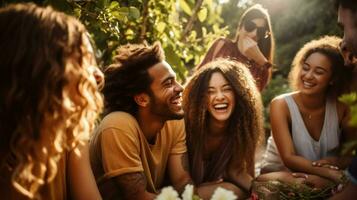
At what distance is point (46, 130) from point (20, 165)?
0.58ft

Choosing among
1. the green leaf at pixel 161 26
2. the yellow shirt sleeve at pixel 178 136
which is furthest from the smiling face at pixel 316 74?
the green leaf at pixel 161 26

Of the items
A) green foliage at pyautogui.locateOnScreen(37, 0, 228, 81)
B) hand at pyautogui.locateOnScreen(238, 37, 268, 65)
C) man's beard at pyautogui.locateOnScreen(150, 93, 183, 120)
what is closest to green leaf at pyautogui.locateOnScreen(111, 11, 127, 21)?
green foliage at pyautogui.locateOnScreen(37, 0, 228, 81)

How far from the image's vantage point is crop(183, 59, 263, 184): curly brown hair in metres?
3.96

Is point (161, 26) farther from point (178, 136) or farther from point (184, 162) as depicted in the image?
point (184, 162)

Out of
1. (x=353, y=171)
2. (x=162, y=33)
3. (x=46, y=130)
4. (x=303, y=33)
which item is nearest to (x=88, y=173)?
(x=46, y=130)

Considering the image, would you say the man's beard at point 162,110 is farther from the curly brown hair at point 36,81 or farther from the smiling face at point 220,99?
the curly brown hair at point 36,81

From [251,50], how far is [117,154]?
2.42m

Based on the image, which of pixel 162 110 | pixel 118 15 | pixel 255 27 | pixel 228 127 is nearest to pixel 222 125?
pixel 228 127

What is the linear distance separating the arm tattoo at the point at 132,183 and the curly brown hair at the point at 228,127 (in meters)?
0.70

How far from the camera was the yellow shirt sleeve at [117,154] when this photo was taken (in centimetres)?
329

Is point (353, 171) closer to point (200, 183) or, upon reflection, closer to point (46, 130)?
point (46, 130)

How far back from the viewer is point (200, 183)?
391 centimetres

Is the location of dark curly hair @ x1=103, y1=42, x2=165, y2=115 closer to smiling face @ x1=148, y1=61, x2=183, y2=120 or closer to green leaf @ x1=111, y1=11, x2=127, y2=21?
smiling face @ x1=148, y1=61, x2=183, y2=120

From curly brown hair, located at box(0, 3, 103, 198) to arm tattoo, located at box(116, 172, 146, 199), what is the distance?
116cm
